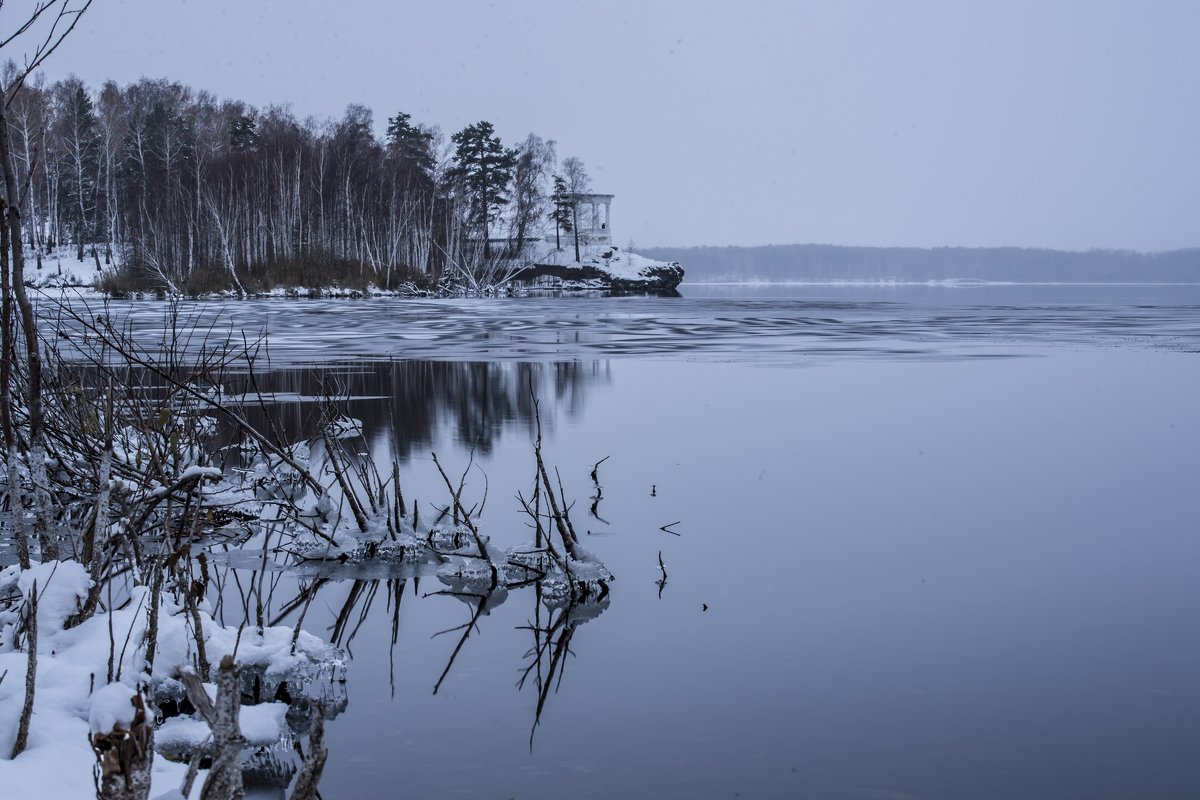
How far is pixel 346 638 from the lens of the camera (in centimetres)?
621

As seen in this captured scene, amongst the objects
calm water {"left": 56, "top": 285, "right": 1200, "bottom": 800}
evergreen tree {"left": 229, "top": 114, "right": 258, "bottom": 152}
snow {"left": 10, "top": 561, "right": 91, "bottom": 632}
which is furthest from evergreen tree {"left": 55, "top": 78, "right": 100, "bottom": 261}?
snow {"left": 10, "top": 561, "right": 91, "bottom": 632}

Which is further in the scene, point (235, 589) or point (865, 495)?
point (865, 495)

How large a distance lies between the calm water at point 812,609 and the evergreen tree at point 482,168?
188ft

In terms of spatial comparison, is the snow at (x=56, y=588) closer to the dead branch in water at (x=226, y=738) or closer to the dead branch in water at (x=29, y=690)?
the dead branch in water at (x=29, y=690)

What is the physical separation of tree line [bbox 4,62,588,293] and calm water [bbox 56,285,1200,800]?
37.5 meters

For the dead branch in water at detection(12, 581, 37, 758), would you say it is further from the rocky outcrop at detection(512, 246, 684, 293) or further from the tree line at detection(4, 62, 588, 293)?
the rocky outcrop at detection(512, 246, 684, 293)

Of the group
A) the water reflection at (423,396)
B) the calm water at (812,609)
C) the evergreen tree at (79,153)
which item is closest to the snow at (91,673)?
the calm water at (812,609)

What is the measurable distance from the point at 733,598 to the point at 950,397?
1141 cm

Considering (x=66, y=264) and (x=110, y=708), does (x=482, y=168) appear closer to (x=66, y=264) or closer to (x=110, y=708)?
(x=66, y=264)

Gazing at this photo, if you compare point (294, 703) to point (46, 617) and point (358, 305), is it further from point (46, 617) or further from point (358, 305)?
point (358, 305)

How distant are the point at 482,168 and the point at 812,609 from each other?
228 feet

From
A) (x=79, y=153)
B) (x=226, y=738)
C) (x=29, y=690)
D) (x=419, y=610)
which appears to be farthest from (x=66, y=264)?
(x=226, y=738)

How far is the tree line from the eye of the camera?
56.8m

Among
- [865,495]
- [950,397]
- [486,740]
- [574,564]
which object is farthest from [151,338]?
[486,740]
